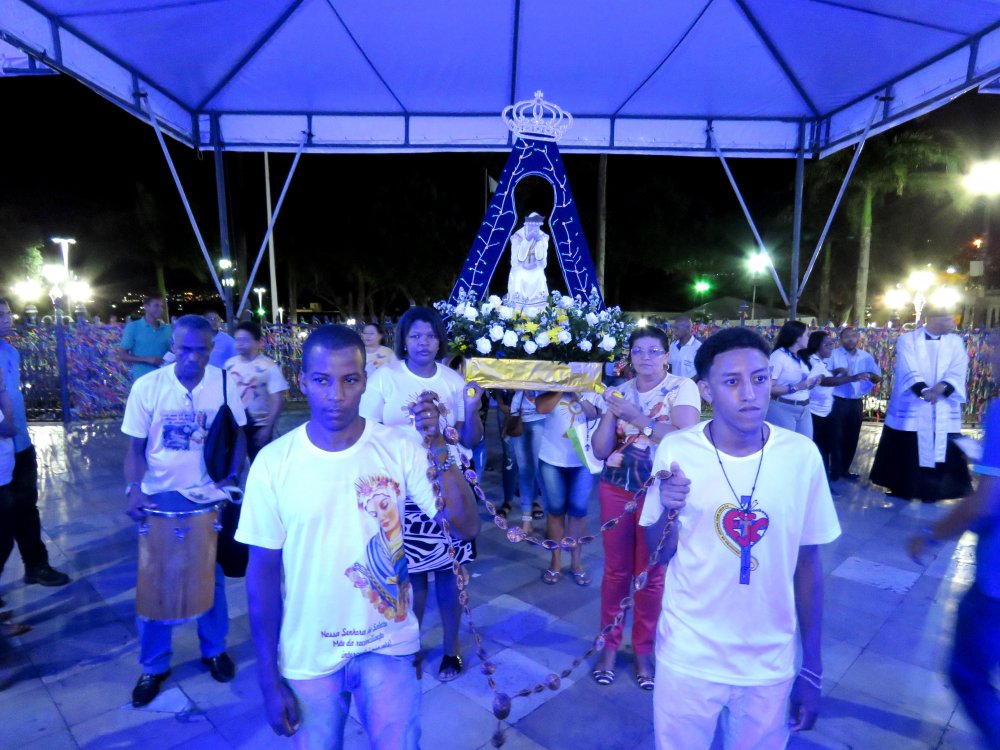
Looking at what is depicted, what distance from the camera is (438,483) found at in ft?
6.31

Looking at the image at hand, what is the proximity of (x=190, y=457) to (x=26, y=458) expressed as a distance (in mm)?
2223

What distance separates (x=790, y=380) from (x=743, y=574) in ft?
15.3

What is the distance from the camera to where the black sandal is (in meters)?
3.19

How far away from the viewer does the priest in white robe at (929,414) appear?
5.95m

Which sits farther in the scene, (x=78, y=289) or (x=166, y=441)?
(x=78, y=289)

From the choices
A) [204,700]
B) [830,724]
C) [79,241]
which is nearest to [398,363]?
[204,700]

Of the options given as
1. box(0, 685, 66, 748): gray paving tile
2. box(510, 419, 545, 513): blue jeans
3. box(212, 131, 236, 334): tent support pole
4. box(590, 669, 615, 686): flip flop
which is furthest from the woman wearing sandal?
box(212, 131, 236, 334): tent support pole

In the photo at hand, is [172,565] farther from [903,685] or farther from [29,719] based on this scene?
[903,685]

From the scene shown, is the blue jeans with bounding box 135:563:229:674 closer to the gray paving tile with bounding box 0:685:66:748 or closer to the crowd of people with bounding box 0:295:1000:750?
the gray paving tile with bounding box 0:685:66:748

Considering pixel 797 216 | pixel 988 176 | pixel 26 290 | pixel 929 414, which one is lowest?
pixel 929 414

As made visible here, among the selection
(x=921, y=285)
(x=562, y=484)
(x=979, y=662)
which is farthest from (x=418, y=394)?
(x=921, y=285)

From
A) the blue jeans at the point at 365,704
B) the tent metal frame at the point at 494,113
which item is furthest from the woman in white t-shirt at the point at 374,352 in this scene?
the blue jeans at the point at 365,704

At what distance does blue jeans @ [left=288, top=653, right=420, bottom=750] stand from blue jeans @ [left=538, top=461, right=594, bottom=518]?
2.63m

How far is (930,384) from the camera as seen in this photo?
20.0ft
